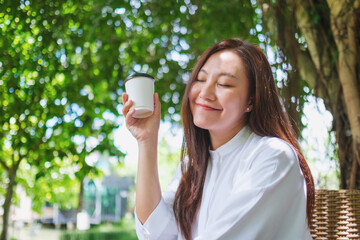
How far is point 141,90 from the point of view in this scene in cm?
134

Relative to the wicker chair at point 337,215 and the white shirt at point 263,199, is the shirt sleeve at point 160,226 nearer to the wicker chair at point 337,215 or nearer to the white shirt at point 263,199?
the white shirt at point 263,199

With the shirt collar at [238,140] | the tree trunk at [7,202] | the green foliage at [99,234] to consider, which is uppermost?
the shirt collar at [238,140]

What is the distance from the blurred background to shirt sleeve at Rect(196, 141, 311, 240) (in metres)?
0.67

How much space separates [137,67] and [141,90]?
8.81 ft

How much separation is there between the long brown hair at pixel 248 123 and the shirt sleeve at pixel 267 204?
152mm

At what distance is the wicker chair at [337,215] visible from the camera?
1.57 metres

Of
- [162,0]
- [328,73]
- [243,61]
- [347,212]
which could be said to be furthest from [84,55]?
[347,212]

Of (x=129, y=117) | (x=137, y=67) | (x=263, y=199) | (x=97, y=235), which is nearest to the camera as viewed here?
(x=263, y=199)

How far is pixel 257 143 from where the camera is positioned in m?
1.37

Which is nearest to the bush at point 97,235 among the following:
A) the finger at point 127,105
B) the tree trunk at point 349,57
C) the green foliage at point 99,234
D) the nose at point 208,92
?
the green foliage at point 99,234

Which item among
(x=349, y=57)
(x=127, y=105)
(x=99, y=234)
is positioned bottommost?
(x=99, y=234)

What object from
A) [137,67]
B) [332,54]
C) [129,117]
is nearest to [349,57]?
[332,54]

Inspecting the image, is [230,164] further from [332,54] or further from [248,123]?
[332,54]

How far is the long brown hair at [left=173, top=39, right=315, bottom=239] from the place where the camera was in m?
1.40
